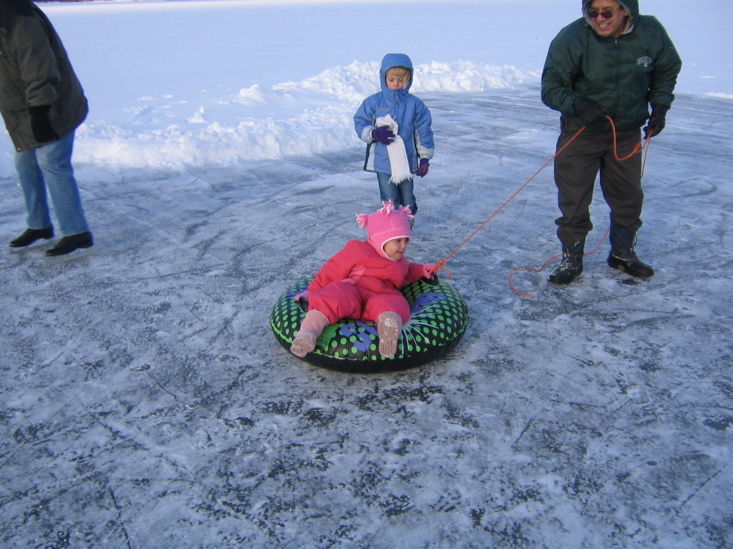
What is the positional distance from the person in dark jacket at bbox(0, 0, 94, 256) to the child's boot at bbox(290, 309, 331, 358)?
8.11 feet

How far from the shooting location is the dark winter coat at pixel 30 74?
396 centimetres

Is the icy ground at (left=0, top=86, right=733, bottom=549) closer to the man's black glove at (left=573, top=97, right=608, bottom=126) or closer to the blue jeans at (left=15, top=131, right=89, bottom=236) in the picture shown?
the blue jeans at (left=15, top=131, right=89, bottom=236)

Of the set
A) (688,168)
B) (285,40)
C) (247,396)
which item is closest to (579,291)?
(247,396)

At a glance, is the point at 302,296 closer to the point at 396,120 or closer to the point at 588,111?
the point at 396,120

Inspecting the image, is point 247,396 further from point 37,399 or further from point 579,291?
point 579,291

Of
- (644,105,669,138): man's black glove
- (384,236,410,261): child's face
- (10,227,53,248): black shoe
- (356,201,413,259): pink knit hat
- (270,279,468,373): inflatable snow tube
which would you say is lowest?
(270,279,468,373): inflatable snow tube

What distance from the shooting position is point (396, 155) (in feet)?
15.3

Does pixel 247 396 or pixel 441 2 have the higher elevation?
pixel 441 2

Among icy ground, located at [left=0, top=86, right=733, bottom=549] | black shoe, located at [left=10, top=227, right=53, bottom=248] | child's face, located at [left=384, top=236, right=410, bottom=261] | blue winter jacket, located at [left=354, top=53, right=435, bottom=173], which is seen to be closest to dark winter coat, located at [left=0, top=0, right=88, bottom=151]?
black shoe, located at [left=10, top=227, right=53, bottom=248]

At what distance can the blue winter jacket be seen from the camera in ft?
15.2

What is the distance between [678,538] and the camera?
2.18 m

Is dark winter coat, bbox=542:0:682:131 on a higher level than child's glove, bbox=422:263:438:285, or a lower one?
higher

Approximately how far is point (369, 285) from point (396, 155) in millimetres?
1640

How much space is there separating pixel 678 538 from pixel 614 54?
2.80 metres
